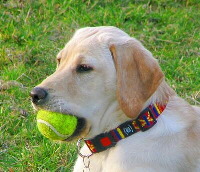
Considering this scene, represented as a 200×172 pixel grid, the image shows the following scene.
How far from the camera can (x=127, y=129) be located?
4020 mm

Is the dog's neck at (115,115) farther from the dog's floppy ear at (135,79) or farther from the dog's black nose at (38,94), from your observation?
the dog's black nose at (38,94)

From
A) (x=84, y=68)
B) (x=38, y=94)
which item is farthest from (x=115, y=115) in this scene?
(x=38, y=94)

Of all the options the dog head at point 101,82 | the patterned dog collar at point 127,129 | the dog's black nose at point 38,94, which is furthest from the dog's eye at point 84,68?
the patterned dog collar at point 127,129

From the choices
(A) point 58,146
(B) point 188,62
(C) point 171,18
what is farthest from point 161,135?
(C) point 171,18

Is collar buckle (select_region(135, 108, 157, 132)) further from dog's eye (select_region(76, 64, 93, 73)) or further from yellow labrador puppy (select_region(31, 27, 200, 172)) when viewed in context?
dog's eye (select_region(76, 64, 93, 73))

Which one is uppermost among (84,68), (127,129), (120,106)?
(84,68)

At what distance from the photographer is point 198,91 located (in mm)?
6227

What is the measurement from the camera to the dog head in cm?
386

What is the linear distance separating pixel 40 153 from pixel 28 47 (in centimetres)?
235

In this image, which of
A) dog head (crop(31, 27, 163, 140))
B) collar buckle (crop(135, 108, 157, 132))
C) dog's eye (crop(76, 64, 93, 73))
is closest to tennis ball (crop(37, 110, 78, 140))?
dog head (crop(31, 27, 163, 140))

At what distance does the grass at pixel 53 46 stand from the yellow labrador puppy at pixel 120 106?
39.5 inches

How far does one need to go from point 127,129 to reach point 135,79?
14.0 inches

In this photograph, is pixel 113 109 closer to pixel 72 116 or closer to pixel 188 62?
pixel 72 116

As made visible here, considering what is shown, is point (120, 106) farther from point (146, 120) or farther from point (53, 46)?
point (53, 46)
